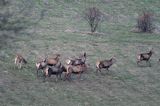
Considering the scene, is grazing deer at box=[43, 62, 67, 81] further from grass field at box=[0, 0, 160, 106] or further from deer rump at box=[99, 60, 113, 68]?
deer rump at box=[99, 60, 113, 68]

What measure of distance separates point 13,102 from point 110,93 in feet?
16.0

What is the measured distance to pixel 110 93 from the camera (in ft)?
73.4

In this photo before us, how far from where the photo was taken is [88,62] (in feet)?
90.7

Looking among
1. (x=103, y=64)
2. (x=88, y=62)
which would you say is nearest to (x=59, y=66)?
(x=103, y=64)

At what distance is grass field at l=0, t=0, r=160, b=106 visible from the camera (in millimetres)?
21203

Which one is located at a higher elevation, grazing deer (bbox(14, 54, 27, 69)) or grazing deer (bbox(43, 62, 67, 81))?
grazing deer (bbox(14, 54, 27, 69))

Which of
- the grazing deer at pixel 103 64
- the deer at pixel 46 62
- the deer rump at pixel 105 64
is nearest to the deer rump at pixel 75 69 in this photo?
the deer at pixel 46 62


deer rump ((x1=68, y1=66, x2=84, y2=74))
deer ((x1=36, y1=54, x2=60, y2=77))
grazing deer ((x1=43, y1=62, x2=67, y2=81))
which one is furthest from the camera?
deer ((x1=36, y1=54, x2=60, y2=77))

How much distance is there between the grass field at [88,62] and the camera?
2120 cm

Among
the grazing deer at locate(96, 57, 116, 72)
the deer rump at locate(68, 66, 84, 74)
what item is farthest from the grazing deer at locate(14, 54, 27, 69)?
the grazing deer at locate(96, 57, 116, 72)

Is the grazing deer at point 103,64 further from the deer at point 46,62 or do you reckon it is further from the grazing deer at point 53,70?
the grazing deer at point 53,70

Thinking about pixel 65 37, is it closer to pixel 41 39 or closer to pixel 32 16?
pixel 41 39

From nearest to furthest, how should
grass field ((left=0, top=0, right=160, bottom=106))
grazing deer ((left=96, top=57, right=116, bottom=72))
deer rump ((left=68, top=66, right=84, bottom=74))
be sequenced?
1. grass field ((left=0, top=0, right=160, bottom=106))
2. deer rump ((left=68, top=66, right=84, bottom=74))
3. grazing deer ((left=96, top=57, right=116, bottom=72))

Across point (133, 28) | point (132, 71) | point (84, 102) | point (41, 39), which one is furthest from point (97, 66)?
point (133, 28)
